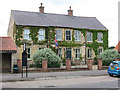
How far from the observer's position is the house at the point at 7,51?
73.4 ft

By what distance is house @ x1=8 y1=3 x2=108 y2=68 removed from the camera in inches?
1273

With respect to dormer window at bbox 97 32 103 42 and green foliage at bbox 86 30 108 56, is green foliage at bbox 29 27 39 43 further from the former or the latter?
dormer window at bbox 97 32 103 42

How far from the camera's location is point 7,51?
2227cm

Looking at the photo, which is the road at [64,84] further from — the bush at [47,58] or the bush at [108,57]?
the bush at [108,57]

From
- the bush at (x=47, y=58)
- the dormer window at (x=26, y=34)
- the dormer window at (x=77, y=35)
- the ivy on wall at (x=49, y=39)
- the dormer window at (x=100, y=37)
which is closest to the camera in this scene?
the bush at (x=47, y=58)

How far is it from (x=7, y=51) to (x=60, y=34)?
1400 centimetres

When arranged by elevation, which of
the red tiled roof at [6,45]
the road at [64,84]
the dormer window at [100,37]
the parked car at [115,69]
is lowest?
the road at [64,84]

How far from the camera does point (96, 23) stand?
133 feet

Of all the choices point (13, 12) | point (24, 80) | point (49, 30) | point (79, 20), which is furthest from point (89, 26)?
point (24, 80)

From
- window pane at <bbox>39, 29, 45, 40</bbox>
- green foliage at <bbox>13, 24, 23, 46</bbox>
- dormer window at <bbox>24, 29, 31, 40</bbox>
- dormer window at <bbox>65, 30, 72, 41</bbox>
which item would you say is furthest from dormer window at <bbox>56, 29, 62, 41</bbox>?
green foliage at <bbox>13, 24, 23, 46</bbox>

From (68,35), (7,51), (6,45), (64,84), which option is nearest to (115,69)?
(64,84)

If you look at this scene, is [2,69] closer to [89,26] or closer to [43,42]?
[43,42]

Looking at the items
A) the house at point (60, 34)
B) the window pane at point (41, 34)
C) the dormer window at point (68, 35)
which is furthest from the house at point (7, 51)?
the dormer window at point (68, 35)

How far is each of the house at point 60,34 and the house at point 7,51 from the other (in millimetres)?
5104
